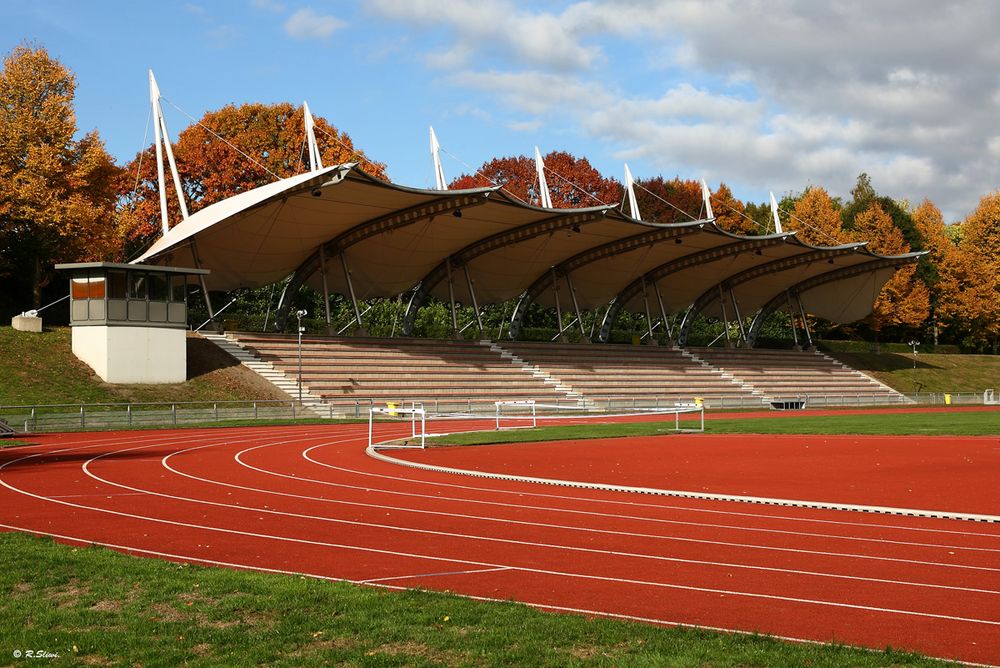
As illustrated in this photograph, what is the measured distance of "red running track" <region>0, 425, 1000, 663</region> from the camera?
339 inches

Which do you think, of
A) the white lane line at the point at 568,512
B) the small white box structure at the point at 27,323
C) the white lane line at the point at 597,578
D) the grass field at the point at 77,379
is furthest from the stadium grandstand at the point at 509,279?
the white lane line at the point at 597,578

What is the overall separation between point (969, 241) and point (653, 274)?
1561 inches

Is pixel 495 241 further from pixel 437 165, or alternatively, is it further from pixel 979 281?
pixel 979 281

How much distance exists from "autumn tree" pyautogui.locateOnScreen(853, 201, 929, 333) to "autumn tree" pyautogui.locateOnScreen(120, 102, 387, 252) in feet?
141

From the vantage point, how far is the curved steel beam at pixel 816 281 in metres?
71.4

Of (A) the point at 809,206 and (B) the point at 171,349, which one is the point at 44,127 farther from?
(A) the point at 809,206

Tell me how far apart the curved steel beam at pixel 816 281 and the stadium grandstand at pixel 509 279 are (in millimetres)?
166

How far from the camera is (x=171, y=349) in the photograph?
43.7 m

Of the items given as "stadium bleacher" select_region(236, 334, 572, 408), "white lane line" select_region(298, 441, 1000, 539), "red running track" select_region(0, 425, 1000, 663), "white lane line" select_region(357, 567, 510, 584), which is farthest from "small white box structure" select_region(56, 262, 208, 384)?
"white lane line" select_region(357, 567, 510, 584)

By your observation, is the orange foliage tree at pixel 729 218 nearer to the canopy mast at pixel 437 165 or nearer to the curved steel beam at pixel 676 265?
the curved steel beam at pixel 676 265

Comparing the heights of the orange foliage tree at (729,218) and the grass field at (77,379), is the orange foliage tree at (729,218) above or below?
above

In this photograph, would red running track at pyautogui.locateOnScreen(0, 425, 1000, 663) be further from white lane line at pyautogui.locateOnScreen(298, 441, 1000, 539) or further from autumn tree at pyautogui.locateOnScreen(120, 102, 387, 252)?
autumn tree at pyautogui.locateOnScreen(120, 102, 387, 252)

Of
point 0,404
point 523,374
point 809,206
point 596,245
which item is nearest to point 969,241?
point 809,206

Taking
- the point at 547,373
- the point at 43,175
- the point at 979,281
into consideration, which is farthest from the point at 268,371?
the point at 979,281
